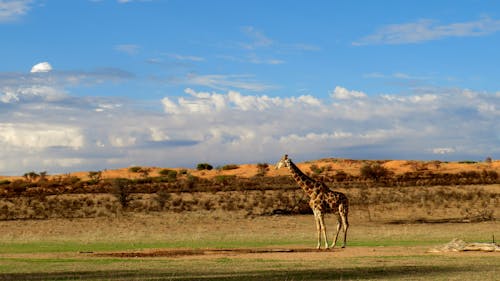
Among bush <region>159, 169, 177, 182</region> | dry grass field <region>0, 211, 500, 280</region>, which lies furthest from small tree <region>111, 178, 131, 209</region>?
bush <region>159, 169, 177, 182</region>

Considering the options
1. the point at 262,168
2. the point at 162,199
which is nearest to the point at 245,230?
the point at 162,199

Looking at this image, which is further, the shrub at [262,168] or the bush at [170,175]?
the shrub at [262,168]

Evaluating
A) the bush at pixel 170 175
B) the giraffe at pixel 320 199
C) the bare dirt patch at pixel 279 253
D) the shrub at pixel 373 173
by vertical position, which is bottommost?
the bare dirt patch at pixel 279 253

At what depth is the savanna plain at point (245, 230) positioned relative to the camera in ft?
77.0

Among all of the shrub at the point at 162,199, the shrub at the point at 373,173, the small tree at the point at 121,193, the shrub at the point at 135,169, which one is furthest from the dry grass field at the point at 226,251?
the shrub at the point at 135,169

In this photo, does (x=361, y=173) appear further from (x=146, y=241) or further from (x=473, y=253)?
(x=473, y=253)

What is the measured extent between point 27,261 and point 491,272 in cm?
1341

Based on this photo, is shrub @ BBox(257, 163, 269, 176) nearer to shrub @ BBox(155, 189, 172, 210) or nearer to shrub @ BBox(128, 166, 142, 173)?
shrub @ BBox(128, 166, 142, 173)

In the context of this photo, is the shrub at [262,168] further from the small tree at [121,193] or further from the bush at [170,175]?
the small tree at [121,193]

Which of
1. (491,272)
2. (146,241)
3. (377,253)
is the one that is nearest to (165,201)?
(146,241)

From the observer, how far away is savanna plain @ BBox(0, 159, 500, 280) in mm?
23484

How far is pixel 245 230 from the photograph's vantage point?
45125mm

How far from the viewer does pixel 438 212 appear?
55.8 m

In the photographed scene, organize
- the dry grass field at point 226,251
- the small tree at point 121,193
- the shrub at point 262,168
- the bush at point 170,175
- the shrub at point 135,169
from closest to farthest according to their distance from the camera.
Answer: the dry grass field at point 226,251
the small tree at point 121,193
the bush at point 170,175
the shrub at point 262,168
the shrub at point 135,169
